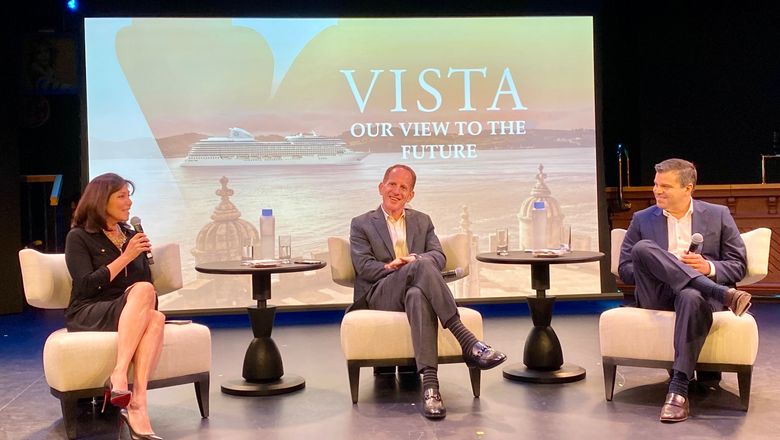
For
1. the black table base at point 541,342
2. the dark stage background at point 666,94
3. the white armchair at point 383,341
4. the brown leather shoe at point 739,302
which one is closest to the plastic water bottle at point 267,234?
the white armchair at point 383,341

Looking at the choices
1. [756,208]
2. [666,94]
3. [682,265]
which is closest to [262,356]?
[682,265]

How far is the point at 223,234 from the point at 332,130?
4.00 feet

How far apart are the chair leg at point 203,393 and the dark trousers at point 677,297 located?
2.09 meters

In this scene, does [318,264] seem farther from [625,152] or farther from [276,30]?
[625,152]

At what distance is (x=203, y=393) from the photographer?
395cm

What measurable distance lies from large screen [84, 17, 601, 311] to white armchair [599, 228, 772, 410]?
2886 millimetres

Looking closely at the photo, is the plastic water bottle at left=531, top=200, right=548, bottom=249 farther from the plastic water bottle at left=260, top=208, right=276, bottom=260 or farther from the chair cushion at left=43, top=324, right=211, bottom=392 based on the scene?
the chair cushion at left=43, top=324, right=211, bottom=392

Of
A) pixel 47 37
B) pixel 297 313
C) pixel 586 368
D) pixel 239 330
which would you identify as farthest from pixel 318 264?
pixel 47 37

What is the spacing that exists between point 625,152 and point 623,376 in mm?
4091

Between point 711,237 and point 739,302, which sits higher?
point 711,237

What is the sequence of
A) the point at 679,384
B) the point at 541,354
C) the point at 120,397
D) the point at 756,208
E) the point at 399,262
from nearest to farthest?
the point at 120,397
the point at 679,384
the point at 399,262
the point at 541,354
the point at 756,208

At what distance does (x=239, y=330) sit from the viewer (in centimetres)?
664

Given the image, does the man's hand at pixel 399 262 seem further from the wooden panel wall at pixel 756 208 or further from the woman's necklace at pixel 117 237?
the wooden panel wall at pixel 756 208

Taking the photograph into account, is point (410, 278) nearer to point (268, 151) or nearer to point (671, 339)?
point (671, 339)
